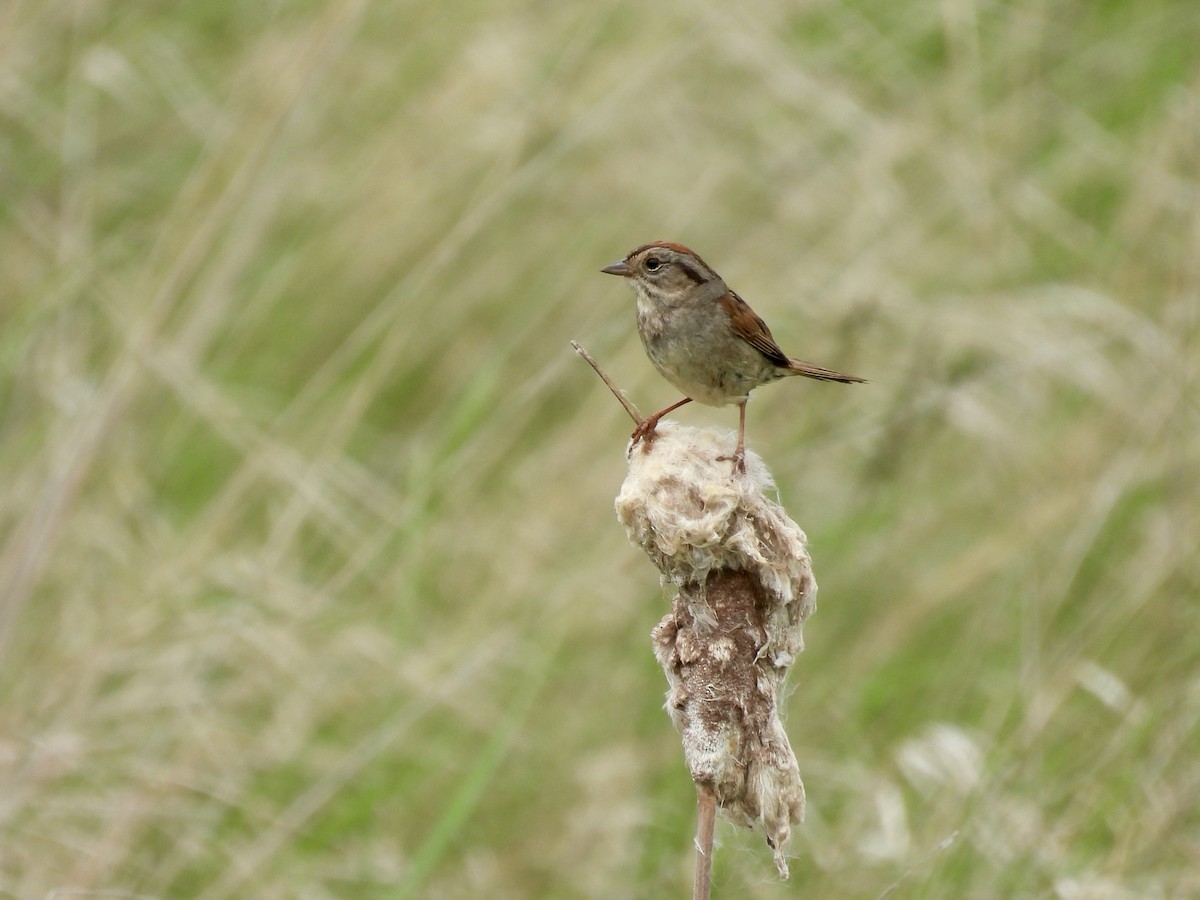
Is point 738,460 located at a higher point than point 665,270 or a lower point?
lower

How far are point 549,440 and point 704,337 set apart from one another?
46.4 inches

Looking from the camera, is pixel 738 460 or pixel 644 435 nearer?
pixel 738 460

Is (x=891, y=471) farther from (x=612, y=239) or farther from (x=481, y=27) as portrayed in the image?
(x=481, y=27)

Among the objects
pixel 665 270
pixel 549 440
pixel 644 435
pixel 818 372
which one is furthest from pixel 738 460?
pixel 549 440

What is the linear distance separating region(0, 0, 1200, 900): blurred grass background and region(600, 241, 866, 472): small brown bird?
165 millimetres

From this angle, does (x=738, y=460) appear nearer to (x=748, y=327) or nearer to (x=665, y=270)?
(x=748, y=327)

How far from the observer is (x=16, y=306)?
450cm

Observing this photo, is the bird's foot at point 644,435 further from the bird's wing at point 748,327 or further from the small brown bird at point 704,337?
the bird's wing at point 748,327

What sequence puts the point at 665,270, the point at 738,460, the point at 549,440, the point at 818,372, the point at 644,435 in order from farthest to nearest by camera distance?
the point at 549,440, the point at 665,270, the point at 818,372, the point at 644,435, the point at 738,460

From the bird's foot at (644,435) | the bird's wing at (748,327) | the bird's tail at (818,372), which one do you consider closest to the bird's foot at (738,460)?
the bird's foot at (644,435)

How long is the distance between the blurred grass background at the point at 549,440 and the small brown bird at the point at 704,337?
17 centimetres

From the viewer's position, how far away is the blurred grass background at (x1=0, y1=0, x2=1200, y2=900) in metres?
3.29

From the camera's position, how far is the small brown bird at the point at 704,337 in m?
3.48

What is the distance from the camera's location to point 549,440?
4.55m
